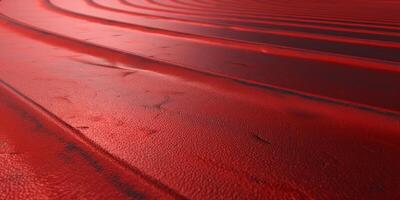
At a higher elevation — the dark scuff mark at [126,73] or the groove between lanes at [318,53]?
the dark scuff mark at [126,73]

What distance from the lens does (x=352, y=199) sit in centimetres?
91

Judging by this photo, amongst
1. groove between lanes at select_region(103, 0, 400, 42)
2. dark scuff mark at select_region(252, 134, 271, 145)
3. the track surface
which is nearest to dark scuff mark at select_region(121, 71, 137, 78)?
the track surface

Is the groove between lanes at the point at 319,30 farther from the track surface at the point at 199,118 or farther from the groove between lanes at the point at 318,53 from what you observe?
the groove between lanes at the point at 318,53

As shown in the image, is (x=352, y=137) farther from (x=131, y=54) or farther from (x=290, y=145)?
(x=131, y=54)

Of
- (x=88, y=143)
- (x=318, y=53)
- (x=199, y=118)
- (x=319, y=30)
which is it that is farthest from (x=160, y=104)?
(x=319, y=30)

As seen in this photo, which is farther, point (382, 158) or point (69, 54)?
point (69, 54)

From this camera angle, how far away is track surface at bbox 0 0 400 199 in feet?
3.18

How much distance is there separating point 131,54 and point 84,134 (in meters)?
1.37

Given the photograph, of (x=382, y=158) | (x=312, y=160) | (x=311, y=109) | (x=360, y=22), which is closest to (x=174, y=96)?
(x=311, y=109)

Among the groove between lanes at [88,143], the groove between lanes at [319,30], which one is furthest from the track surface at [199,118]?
the groove between lanes at [319,30]

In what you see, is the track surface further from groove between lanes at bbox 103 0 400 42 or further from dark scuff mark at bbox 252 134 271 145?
groove between lanes at bbox 103 0 400 42

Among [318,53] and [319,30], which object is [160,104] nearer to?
[318,53]

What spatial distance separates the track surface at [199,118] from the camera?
38.2 inches

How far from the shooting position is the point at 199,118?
144 centimetres
